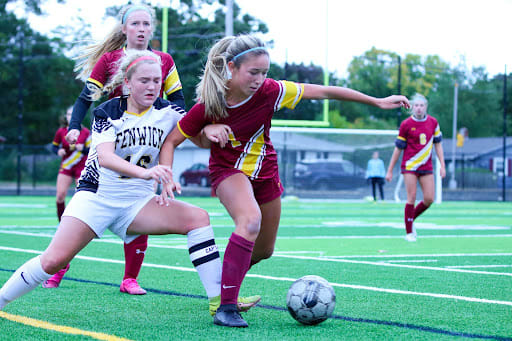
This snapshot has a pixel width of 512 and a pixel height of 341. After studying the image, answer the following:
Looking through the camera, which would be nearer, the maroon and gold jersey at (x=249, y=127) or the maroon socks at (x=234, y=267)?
the maroon socks at (x=234, y=267)

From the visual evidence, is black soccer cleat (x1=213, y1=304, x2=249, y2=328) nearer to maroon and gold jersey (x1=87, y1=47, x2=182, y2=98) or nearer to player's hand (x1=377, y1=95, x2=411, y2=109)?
player's hand (x1=377, y1=95, x2=411, y2=109)

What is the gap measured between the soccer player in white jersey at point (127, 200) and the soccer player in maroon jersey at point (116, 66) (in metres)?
0.90

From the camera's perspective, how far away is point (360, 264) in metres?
7.59

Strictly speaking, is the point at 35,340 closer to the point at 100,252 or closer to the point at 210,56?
the point at 210,56

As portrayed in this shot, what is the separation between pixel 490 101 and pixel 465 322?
6208 centimetres

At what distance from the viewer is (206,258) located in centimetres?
445

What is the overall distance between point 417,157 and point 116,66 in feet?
19.8

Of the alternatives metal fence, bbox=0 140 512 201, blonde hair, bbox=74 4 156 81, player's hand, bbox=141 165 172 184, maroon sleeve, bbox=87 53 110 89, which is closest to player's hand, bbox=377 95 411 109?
player's hand, bbox=141 165 172 184

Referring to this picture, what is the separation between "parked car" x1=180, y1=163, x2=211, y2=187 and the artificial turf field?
2122cm

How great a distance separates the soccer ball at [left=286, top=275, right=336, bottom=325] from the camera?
4316mm

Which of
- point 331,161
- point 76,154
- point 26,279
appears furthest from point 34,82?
point 26,279

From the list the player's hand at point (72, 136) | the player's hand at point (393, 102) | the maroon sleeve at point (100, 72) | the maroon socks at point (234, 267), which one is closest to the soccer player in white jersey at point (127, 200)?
the maroon socks at point (234, 267)

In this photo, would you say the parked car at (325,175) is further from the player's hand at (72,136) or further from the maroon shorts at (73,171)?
the player's hand at (72,136)

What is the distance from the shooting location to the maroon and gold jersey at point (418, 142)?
1046cm
